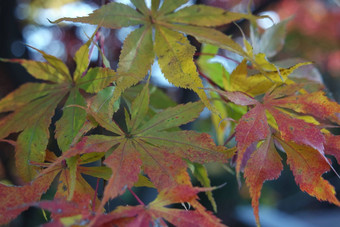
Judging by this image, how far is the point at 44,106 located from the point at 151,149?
19 centimetres

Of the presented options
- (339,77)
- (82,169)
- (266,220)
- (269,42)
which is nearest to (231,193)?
(266,220)

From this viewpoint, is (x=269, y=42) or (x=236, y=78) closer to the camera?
(x=236, y=78)

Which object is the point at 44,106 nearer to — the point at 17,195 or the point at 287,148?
the point at 17,195

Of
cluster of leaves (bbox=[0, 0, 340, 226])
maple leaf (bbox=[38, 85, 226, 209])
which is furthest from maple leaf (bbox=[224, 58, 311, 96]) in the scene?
maple leaf (bbox=[38, 85, 226, 209])

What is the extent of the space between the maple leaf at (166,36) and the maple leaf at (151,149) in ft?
0.17

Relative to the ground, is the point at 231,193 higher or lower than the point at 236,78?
lower

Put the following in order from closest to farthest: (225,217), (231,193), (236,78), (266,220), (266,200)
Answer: (236,78) < (225,217) < (266,220) < (231,193) < (266,200)

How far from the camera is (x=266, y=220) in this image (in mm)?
3145

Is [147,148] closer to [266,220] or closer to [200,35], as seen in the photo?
[200,35]

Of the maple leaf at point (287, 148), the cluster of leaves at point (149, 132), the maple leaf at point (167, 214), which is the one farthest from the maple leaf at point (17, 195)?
the maple leaf at point (287, 148)

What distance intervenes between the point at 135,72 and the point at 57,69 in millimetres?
143

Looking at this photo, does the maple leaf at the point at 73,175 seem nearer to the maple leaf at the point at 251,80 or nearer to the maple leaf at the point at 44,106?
the maple leaf at the point at 44,106

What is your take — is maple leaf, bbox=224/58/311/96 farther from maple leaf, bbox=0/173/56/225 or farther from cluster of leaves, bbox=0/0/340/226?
maple leaf, bbox=0/173/56/225

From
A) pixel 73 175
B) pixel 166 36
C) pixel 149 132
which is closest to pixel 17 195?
pixel 73 175
